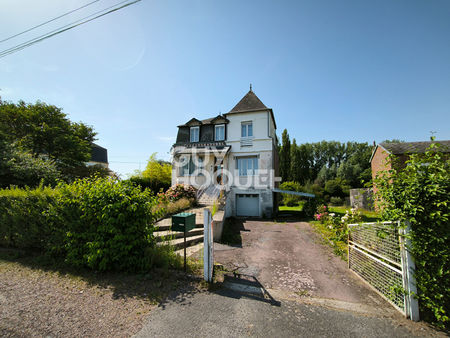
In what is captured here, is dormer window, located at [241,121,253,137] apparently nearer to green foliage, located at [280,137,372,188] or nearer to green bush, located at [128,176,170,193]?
green bush, located at [128,176,170,193]

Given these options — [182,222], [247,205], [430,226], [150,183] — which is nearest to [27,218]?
[182,222]

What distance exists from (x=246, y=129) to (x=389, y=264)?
14133 millimetres

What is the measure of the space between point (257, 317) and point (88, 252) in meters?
4.25

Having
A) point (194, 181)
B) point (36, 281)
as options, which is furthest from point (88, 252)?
point (194, 181)

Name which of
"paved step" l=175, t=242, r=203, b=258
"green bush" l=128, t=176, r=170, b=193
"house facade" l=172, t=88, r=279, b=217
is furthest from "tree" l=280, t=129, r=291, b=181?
"paved step" l=175, t=242, r=203, b=258

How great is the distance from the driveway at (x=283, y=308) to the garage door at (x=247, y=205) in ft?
31.5

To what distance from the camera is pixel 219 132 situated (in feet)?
57.0

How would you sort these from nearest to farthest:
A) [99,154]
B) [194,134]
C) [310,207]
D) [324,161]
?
1. [310,207]
2. [194,134]
3. [99,154]
4. [324,161]

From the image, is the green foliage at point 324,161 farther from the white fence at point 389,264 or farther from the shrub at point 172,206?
the white fence at point 389,264

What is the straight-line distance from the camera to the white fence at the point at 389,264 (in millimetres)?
3210

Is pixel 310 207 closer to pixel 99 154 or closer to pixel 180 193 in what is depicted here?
pixel 180 193

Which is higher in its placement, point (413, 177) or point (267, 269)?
point (413, 177)

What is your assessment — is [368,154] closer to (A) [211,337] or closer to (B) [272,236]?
(B) [272,236]

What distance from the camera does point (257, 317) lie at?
10.6ft
